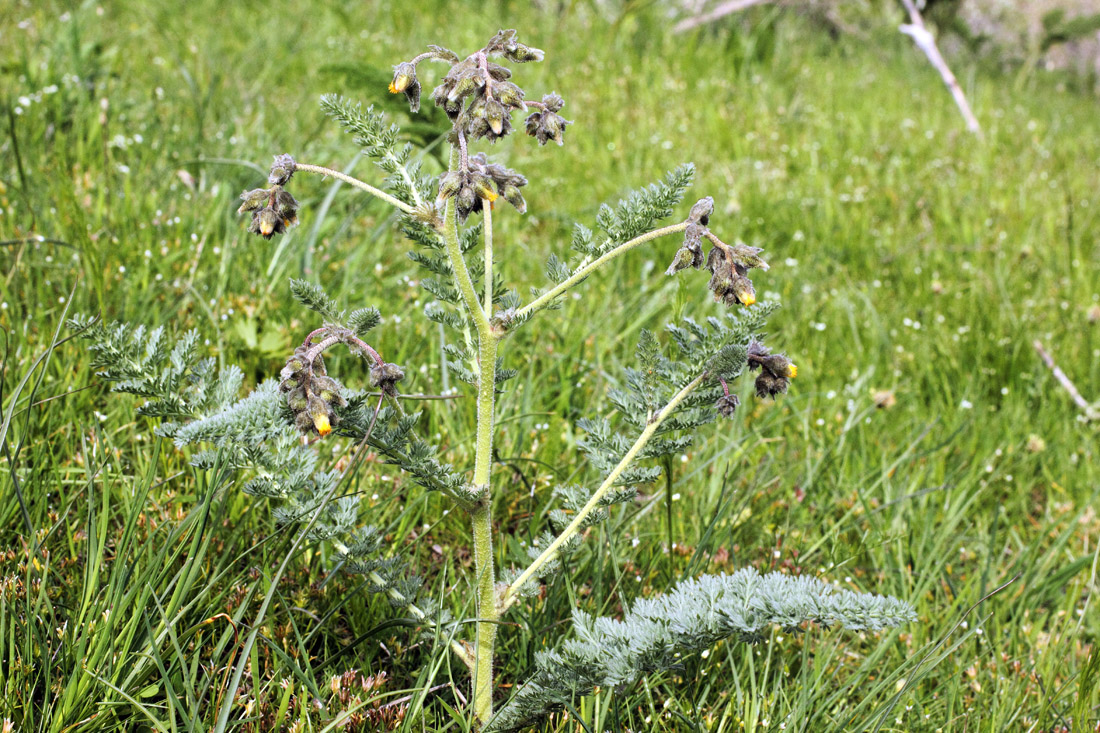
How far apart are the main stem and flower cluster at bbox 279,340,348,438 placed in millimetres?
267

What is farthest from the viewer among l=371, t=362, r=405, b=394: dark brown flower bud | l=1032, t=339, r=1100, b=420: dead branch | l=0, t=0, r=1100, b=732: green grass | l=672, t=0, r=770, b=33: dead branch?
l=672, t=0, r=770, b=33: dead branch

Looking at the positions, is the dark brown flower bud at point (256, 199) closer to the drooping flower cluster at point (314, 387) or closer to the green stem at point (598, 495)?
the drooping flower cluster at point (314, 387)

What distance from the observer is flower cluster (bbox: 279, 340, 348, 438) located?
142 cm

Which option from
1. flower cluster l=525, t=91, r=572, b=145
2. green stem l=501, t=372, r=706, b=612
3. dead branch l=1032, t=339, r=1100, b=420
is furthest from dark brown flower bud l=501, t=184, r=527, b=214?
dead branch l=1032, t=339, r=1100, b=420

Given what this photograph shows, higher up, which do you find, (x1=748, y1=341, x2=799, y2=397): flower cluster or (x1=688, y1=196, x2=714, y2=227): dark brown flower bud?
(x1=688, y1=196, x2=714, y2=227): dark brown flower bud

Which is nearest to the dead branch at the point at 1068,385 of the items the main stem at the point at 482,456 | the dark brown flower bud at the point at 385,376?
the main stem at the point at 482,456

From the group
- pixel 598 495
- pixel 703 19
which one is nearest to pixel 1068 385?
pixel 598 495

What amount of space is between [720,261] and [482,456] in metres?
0.56

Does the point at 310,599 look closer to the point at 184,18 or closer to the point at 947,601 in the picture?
the point at 947,601

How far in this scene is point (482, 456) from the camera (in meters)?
1.64

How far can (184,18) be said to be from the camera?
6012mm

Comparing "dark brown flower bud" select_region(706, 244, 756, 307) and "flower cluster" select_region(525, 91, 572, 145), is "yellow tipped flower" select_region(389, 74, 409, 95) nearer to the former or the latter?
"flower cluster" select_region(525, 91, 572, 145)

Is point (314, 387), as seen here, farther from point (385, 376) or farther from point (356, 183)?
point (356, 183)

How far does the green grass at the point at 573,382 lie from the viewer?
1843 mm
